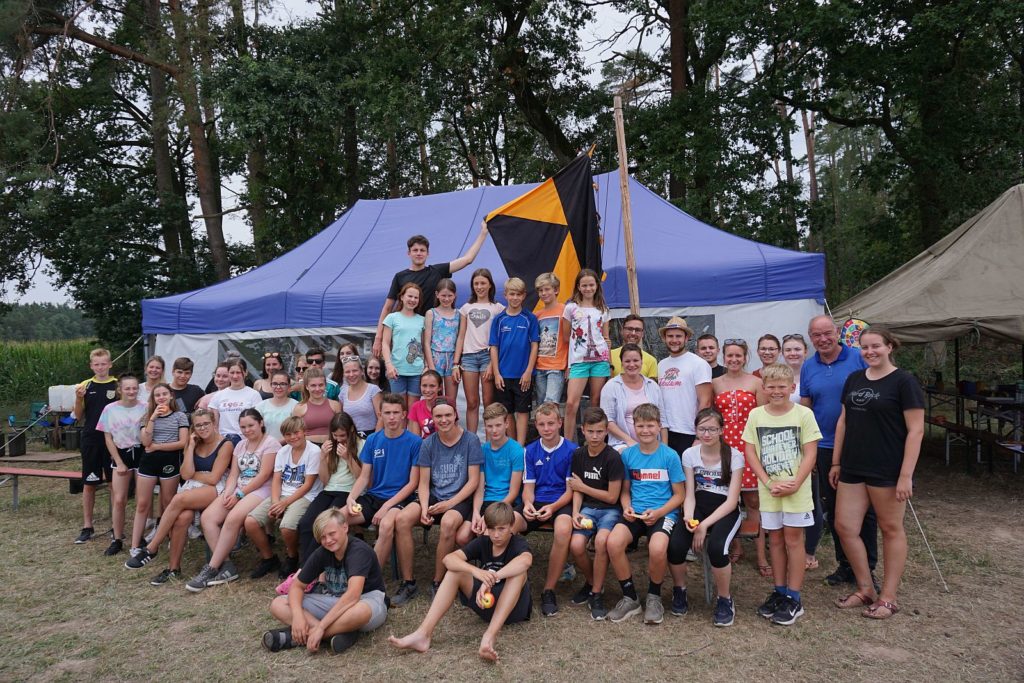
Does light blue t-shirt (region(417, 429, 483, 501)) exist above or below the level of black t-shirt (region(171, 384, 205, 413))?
below

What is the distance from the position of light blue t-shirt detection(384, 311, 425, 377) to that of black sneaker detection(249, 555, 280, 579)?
1.56m

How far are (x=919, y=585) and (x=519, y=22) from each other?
12108mm

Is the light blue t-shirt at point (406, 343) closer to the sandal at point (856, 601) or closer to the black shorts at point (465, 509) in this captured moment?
the black shorts at point (465, 509)

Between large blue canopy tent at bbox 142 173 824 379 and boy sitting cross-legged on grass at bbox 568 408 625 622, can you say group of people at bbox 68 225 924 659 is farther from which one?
large blue canopy tent at bbox 142 173 824 379

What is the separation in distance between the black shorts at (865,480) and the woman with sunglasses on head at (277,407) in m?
3.59

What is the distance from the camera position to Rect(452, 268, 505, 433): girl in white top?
5.20 metres

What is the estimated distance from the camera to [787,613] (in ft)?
12.0

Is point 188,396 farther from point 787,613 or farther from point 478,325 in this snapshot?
point 787,613

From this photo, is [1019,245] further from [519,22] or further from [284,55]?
[284,55]

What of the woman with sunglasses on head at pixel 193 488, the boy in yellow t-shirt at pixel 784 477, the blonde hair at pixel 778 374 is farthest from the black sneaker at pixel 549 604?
the woman with sunglasses on head at pixel 193 488

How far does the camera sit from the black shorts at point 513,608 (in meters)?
3.65

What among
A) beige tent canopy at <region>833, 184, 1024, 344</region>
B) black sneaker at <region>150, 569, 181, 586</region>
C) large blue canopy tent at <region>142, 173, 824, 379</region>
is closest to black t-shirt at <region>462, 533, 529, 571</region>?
black sneaker at <region>150, 569, 181, 586</region>

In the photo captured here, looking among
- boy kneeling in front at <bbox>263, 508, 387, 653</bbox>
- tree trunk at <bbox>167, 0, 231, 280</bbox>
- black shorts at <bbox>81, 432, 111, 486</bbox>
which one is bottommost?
boy kneeling in front at <bbox>263, 508, 387, 653</bbox>

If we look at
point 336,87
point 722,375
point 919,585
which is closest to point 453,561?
point 722,375
